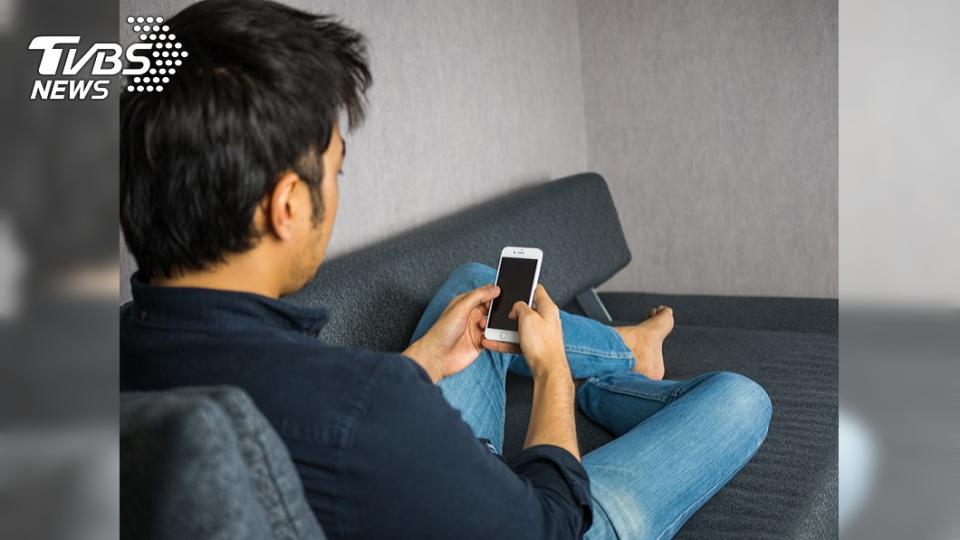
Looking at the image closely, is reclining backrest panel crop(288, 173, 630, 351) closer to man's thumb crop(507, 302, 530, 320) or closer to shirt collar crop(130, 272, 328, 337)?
man's thumb crop(507, 302, 530, 320)

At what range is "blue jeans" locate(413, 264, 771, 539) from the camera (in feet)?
4.53

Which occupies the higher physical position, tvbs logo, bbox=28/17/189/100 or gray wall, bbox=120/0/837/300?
tvbs logo, bbox=28/17/189/100

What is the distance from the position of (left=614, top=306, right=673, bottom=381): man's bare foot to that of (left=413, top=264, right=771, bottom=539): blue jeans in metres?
0.12

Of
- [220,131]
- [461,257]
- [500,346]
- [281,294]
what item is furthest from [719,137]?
[220,131]

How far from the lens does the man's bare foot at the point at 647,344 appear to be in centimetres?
216

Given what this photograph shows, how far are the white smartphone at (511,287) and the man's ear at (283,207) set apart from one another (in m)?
0.65

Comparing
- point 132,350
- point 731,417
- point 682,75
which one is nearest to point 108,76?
point 132,350

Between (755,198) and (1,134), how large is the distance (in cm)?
295

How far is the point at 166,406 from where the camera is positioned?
759 millimetres

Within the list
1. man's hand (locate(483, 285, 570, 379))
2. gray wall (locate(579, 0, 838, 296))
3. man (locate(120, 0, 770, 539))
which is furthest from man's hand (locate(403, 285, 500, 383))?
gray wall (locate(579, 0, 838, 296))

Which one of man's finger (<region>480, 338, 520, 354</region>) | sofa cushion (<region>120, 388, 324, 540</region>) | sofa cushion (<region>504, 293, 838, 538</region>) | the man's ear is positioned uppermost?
the man's ear

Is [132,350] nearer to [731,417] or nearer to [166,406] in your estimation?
[166,406]

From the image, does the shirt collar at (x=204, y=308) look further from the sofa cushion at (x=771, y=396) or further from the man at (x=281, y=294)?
the sofa cushion at (x=771, y=396)

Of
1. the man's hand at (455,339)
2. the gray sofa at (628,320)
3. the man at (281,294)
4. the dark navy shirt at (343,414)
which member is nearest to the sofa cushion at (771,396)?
the gray sofa at (628,320)
